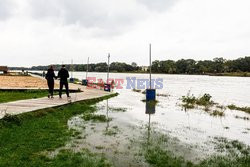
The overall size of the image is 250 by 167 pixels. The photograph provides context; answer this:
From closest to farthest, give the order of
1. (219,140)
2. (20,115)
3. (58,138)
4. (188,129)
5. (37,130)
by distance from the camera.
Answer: (58,138)
(37,130)
(219,140)
(20,115)
(188,129)

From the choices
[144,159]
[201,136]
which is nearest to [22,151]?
[144,159]

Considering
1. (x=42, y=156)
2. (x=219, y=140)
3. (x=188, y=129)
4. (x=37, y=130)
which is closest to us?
(x=42, y=156)

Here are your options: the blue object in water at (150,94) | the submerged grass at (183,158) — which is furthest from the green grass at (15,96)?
the submerged grass at (183,158)

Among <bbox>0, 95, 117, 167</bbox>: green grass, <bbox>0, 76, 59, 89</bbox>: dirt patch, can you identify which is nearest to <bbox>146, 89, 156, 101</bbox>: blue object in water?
<bbox>0, 95, 117, 167</bbox>: green grass

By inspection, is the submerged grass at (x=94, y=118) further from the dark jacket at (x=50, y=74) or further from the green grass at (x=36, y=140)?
the dark jacket at (x=50, y=74)

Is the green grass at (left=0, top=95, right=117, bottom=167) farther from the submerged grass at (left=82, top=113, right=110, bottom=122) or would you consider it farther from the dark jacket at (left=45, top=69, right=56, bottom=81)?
the dark jacket at (left=45, top=69, right=56, bottom=81)

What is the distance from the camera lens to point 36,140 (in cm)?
823

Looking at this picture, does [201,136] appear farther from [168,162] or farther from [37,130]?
[37,130]

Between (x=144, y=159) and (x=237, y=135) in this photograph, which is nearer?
(x=144, y=159)

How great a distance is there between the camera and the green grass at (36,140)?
21.3 ft

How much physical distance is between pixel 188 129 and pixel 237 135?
193 cm

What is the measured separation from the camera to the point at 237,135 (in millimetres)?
11359

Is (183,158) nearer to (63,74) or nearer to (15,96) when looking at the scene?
(63,74)

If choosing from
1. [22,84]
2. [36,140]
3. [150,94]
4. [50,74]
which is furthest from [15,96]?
[22,84]
